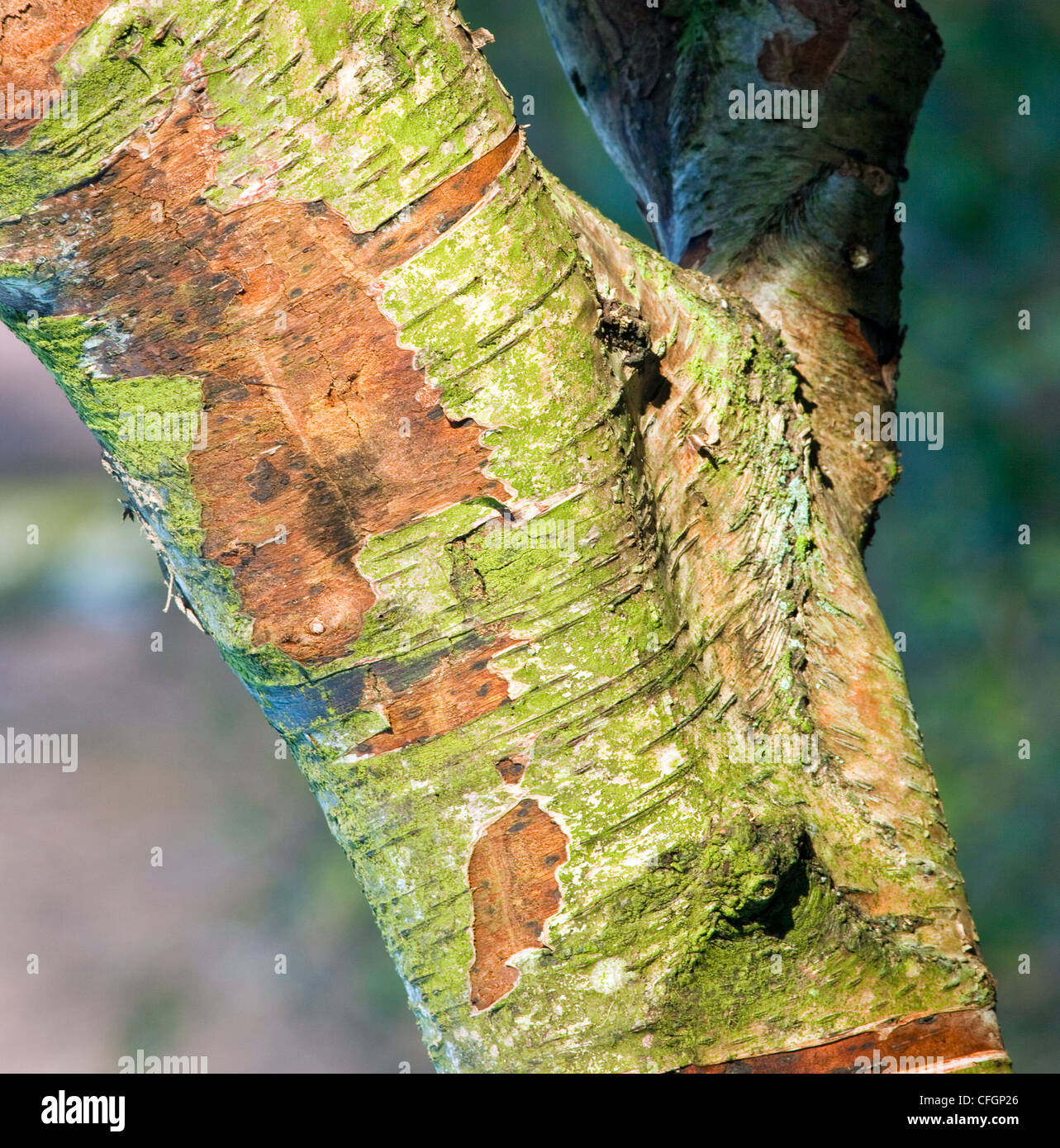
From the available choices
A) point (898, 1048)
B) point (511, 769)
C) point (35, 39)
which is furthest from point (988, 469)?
point (35, 39)

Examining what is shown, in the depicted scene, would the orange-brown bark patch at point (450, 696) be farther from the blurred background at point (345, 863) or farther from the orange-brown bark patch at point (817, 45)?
the blurred background at point (345, 863)

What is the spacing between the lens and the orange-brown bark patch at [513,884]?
0.59 meters

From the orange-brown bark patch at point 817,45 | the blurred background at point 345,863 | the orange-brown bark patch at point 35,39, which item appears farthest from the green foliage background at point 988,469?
the orange-brown bark patch at point 35,39

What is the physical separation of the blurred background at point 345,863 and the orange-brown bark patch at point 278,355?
6.92 ft

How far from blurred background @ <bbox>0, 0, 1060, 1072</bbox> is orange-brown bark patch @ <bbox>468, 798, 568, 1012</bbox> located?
1969 millimetres

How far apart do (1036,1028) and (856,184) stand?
2.17m

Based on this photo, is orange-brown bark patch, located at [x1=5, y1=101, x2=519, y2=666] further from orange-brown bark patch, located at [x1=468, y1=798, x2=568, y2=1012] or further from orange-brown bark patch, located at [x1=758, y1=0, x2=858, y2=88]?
orange-brown bark patch, located at [x1=758, y1=0, x2=858, y2=88]

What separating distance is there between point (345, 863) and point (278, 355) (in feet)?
9.17

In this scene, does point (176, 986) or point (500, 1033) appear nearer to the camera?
point (500, 1033)

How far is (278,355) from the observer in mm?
537

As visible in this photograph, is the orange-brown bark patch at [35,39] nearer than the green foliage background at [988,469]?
Yes

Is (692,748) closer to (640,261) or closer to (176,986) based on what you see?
(640,261)

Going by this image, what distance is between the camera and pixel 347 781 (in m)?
0.61

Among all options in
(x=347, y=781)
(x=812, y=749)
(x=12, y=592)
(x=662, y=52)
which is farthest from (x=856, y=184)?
(x=12, y=592)
